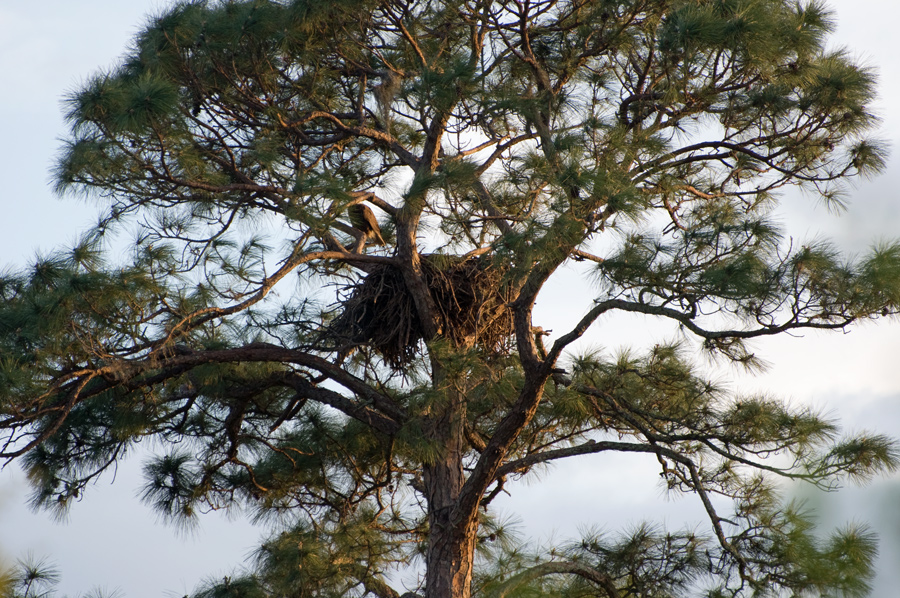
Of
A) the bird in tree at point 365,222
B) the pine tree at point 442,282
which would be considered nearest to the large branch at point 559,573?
the pine tree at point 442,282

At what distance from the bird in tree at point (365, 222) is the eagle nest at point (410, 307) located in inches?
6.5

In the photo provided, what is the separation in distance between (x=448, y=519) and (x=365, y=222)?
1.36 meters

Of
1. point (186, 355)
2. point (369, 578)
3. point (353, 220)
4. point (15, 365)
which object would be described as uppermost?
point (353, 220)

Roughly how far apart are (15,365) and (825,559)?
9.31 feet

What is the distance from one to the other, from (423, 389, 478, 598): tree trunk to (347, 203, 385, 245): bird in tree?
2.99 feet

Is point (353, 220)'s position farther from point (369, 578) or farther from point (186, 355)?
point (369, 578)

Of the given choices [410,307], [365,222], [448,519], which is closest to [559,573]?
[448,519]

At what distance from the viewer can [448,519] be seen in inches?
150

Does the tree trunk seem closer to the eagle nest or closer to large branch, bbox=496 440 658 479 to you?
large branch, bbox=496 440 658 479

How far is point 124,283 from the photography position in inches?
125

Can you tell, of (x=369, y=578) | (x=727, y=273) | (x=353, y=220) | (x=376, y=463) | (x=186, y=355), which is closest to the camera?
(x=727, y=273)

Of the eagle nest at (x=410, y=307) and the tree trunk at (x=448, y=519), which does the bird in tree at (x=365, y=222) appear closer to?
the eagle nest at (x=410, y=307)

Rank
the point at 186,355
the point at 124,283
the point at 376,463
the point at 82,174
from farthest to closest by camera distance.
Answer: the point at 376,463 < the point at 82,174 < the point at 186,355 < the point at 124,283

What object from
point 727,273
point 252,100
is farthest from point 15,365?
point 727,273
